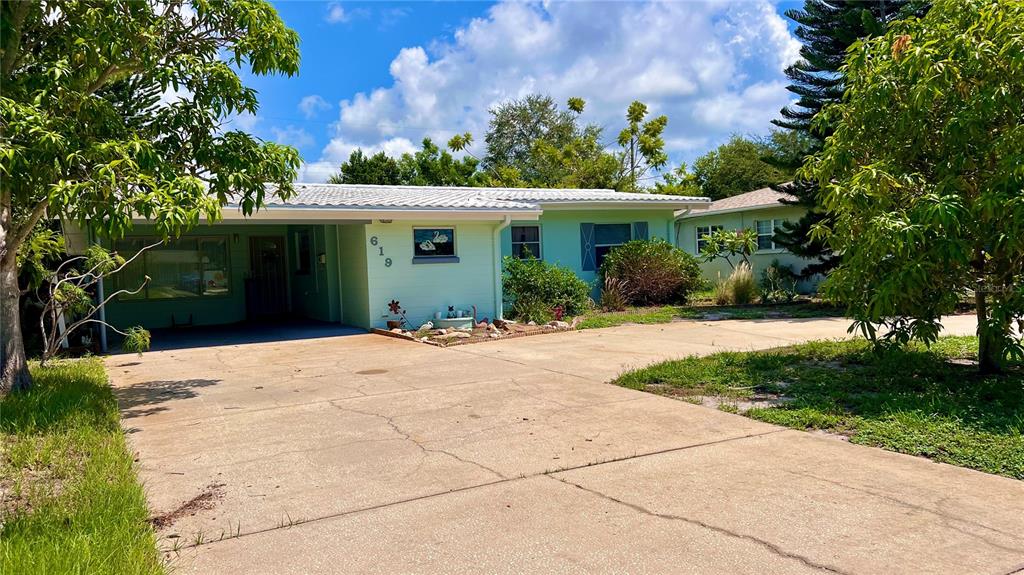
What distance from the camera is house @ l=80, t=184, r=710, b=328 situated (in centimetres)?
1429

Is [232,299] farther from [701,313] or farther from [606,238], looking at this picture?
[701,313]

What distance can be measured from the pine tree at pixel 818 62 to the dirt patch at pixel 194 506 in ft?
50.3

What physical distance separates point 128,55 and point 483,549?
6.73 meters

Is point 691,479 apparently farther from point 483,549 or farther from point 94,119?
point 94,119

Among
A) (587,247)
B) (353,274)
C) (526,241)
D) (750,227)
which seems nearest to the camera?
(353,274)

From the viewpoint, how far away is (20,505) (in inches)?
171

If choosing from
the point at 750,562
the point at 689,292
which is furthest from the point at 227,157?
the point at 689,292

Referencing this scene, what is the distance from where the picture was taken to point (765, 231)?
23359mm

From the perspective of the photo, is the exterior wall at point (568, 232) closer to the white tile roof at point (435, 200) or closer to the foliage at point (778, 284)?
the white tile roof at point (435, 200)

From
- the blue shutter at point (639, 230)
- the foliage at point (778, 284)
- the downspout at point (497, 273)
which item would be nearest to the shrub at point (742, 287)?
the foliage at point (778, 284)

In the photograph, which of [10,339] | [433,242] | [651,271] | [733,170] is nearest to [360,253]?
[433,242]

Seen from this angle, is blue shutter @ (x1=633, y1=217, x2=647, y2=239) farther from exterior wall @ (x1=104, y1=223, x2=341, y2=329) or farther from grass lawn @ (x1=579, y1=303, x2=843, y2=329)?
exterior wall @ (x1=104, y1=223, x2=341, y2=329)

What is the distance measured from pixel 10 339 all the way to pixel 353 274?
8096 mm

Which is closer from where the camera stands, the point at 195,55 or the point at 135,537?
the point at 135,537
